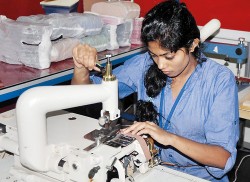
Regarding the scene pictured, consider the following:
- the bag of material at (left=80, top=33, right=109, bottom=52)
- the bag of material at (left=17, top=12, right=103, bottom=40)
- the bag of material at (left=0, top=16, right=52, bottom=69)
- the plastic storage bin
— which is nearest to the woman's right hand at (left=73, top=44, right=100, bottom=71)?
the bag of material at (left=0, top=16, right=52, bottom=69)

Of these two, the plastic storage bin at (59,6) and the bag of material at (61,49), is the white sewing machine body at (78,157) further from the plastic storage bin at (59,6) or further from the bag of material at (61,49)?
the plastic storage bin at (59,6)

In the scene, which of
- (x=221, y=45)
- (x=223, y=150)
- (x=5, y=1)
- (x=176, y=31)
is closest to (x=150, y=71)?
(x=176, y=31)

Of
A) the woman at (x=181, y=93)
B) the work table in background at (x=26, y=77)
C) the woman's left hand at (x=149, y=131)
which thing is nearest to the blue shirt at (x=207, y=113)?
the woman at (x=181, y=93)

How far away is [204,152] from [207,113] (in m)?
0.20

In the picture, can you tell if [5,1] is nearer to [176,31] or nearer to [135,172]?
[176,31]

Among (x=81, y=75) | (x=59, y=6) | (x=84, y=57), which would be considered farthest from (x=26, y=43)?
(x=84, y=57)

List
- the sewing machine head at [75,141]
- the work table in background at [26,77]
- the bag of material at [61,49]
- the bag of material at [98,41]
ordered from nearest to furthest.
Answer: the sewing machine head at [75,141]
the work table in background at [26,77]
the bag of material at [61,49]
the bag of material at [98,41]

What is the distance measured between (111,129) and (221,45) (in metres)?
1.42

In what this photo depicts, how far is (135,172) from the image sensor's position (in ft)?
4.17

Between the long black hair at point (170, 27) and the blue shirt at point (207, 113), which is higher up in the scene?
the long black hair at point (170, 27)

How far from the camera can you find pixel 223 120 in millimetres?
1454

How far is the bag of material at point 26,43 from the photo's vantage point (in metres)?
2.16

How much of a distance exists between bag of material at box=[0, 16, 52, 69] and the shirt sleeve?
1.07m

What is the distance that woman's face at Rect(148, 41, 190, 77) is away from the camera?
142cm
